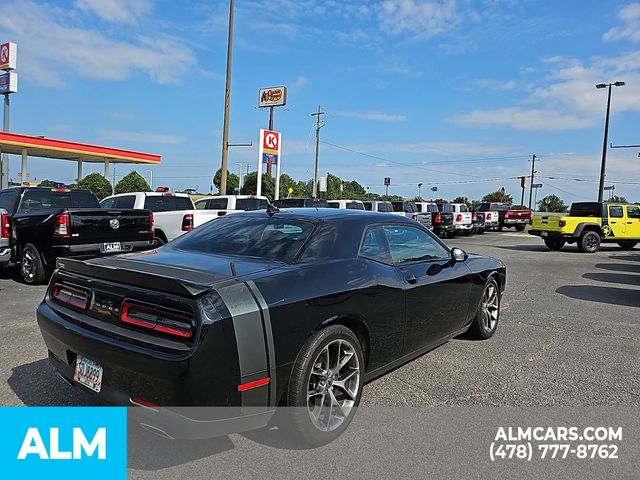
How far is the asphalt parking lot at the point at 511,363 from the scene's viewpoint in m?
3.94

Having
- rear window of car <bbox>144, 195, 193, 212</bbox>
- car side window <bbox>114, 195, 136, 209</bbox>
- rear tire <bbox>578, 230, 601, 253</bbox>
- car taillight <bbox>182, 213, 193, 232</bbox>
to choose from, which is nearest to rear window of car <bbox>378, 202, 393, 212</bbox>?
rear tire <bbox>578, 230, 601, 253</bbox>

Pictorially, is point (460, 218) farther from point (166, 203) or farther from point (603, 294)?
point (166, 203)

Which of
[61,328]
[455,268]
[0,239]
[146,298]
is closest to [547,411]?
[455,268]

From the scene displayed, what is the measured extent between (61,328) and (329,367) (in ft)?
5.76

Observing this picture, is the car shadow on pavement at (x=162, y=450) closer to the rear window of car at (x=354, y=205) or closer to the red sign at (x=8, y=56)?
the rear window of car at (x=354, y=205)

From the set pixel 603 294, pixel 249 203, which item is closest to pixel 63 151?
pixel 249 203

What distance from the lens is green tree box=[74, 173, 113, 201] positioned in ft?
137

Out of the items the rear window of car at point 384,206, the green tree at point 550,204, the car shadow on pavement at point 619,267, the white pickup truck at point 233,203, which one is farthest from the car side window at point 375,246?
the green tree at point 550,204

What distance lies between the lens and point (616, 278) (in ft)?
36.9

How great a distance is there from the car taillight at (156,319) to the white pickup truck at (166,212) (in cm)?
821

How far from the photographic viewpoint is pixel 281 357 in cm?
284

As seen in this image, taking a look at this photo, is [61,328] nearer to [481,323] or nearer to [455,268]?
[455,268]

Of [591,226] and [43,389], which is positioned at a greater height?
[591,226]

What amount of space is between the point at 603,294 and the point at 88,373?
8999 mm
